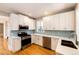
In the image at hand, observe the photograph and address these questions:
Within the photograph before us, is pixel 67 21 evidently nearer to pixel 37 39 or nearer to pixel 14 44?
pixel 37 39

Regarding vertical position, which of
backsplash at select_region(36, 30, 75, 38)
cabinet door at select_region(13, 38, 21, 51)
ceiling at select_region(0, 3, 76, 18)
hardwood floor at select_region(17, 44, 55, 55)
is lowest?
hardwood floor at select_region(17, 44, 55, 55)

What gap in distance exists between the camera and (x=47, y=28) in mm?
1480

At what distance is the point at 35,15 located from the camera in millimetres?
1464

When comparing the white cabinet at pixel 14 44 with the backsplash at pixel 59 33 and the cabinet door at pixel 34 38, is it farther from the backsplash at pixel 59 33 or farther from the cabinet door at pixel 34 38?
the backsplash at pixel 59 33

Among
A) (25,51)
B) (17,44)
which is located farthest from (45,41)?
(17,44)

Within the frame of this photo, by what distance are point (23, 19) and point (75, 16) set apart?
1016 mm

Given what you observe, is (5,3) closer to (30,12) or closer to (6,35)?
(30,12)

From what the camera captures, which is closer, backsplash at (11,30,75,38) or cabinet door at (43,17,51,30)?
backsplash at (11,30,75,38)

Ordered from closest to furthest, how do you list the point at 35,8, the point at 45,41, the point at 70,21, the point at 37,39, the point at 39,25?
the point at 70,21, the point at 35,8, the point at 39,25, the point at 37,39, the point at 45,41

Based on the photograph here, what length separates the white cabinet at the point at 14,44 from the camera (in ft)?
4.52

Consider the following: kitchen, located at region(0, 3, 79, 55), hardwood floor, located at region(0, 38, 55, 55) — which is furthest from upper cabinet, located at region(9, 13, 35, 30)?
hardwood floor, located at region(0, 38, 55, 55)

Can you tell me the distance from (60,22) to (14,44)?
1.04 metres

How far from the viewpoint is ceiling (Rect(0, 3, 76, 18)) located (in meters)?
1.31

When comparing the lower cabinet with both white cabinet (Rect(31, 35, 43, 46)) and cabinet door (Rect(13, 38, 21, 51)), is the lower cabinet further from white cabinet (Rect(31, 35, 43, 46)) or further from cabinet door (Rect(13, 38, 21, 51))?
cabinet door (Rect(13, 38, 21, 51))
